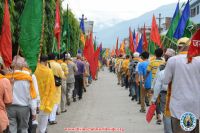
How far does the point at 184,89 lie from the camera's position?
5.70m

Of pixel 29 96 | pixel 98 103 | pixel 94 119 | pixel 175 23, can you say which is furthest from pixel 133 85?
pixel 29 96

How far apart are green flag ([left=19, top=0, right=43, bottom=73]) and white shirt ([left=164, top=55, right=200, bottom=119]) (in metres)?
2.70

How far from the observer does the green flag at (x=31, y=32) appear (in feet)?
24.7

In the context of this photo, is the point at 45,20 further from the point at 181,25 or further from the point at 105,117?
the point at 181,25

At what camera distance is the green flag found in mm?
7531

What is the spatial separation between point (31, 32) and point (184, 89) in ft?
9.79

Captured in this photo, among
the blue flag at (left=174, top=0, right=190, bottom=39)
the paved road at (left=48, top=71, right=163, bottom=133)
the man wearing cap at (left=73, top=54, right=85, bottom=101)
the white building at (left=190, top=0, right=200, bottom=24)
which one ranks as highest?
the white building at (left=190, top=0, right=200, bottom=24)

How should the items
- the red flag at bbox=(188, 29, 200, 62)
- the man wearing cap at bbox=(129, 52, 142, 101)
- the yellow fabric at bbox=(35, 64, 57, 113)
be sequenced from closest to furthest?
the red flag at bbox=(188, 29, 200, 62) → the yellow fabric at bbox=(35, 64, 57, 113) → the man wearing cap at bbox=(129, 52, 142, 101)

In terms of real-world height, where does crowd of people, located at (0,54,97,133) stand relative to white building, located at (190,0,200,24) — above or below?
below

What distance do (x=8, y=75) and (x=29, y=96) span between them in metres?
0.51

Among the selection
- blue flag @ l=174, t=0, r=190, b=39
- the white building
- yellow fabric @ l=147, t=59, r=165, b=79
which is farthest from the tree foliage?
the white building

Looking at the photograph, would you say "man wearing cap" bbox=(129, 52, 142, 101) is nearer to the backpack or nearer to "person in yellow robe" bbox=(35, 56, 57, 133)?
the backpack

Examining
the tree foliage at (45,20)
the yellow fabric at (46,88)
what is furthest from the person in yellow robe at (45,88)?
the tree foliage at (45,20)

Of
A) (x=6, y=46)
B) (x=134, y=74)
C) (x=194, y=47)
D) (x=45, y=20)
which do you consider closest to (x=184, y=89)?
(x=194, y=47)
